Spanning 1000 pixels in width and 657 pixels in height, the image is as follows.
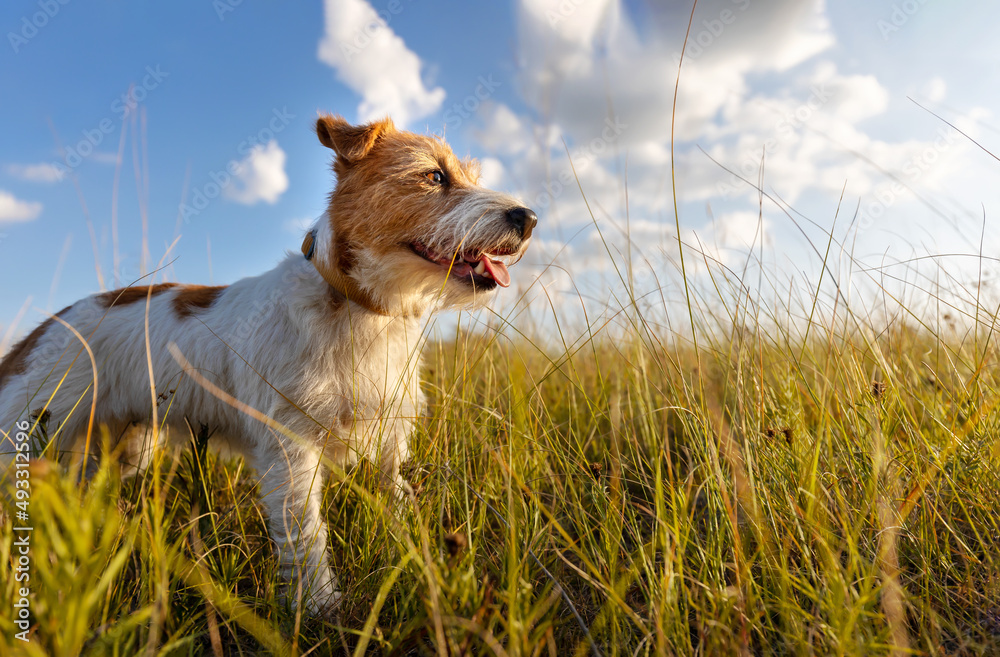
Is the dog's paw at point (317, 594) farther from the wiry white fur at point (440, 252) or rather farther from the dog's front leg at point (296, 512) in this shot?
the wiry white fur at point (440, 252)

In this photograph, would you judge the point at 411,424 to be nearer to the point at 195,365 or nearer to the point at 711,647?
the point at 195,365

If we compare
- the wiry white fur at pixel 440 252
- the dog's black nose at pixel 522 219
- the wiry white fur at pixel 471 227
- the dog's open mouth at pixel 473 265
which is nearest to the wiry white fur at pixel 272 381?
the wiry white fur at pixel 440 252

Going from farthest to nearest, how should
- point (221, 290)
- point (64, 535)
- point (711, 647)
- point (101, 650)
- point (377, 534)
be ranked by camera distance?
point (221, 290)
point (377, 534)
point (64, 535)
point (711, 647)
point (101, 650)

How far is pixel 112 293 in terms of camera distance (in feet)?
10.8

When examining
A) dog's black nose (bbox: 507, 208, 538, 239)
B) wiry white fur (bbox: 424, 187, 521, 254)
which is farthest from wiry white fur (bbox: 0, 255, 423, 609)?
dog's black nose (bbox: 507, 208, 538, 239)

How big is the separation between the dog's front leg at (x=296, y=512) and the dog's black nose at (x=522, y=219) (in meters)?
1.55

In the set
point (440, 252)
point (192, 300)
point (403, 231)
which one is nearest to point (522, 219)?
point (440, 252)

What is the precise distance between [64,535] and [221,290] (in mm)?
2086

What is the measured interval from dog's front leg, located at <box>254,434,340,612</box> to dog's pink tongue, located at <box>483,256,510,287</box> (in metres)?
1.29

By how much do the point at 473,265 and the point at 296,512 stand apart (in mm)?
1510

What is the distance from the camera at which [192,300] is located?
3057 mm

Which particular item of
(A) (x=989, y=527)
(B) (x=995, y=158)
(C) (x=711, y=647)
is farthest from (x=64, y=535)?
(B) (x=995, y=158)

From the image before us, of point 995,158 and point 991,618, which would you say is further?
point 995,158

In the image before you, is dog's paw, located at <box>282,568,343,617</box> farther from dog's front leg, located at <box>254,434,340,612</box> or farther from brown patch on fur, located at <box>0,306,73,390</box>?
brown patch on fur, located at <box>0,306,73,390</box>
